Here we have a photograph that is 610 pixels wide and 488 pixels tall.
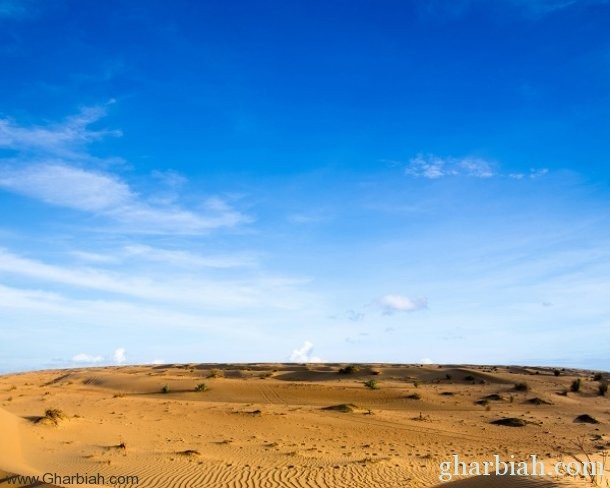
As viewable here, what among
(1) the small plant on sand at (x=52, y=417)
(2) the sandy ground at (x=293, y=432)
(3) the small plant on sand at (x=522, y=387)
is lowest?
(2) the sandy ground at (x=293, y=432)

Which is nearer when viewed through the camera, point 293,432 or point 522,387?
point 293,432

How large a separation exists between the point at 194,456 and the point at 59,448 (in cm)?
543

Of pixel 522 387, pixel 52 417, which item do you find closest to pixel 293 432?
pixel 52 417

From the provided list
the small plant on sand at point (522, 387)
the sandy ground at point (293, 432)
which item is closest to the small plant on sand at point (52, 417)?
the sandy ground at point (293, 432)

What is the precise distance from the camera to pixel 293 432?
79.0 feet

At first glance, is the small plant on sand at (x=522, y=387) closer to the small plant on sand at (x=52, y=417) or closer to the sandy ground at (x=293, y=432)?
the sandy ground at (x=293, y=432)

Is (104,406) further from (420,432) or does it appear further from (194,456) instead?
(420,432)

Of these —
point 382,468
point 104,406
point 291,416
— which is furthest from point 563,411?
point 104,406

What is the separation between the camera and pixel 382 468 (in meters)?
17.1

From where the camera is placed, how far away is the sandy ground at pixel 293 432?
1622 cm

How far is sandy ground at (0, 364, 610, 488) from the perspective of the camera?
16.2m

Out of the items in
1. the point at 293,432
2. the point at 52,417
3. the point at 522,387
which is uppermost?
the point at 522,387

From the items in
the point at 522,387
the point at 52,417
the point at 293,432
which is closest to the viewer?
the point at 52,417

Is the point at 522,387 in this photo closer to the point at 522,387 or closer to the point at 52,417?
the point at 522,387
